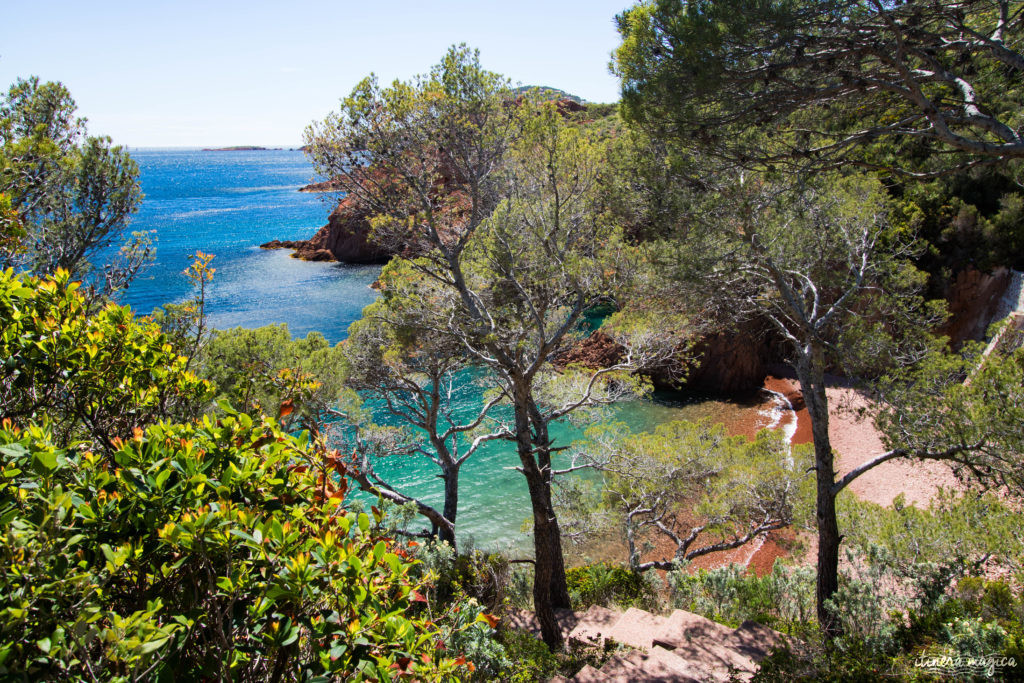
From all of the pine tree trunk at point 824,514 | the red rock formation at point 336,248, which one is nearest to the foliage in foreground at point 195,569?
the pine tree trunk at point 824,514

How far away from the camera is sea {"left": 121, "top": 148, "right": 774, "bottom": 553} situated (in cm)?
1501

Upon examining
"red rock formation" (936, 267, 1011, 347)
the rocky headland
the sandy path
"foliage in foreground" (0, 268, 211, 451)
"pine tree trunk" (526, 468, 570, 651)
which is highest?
the rocky headland

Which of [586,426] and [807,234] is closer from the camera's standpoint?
[807,234]

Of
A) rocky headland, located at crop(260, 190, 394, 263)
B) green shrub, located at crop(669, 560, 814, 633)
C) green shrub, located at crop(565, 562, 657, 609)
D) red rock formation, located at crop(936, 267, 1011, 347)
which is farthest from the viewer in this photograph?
rocky headland, located at crop(260, 190, 394, 263)

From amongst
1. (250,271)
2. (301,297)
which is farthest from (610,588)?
(250,271)

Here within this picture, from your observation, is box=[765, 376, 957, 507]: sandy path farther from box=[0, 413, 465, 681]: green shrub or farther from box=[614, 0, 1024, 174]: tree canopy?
box=[0, 413, 465, 681]: green shrub

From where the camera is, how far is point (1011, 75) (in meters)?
5.00

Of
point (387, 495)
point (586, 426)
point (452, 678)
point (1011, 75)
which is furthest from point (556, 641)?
point (1011, 75)

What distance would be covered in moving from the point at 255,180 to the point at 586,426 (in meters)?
137

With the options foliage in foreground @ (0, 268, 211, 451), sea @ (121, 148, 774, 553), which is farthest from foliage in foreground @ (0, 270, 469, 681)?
sea @ (121, 148, 774, 553)

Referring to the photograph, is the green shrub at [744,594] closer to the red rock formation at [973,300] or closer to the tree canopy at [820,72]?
the tree canopy at [820,72]

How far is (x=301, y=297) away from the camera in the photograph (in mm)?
34406

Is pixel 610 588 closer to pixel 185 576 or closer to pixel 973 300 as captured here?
pixel 185 576

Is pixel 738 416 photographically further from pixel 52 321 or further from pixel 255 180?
pixel 255 180
